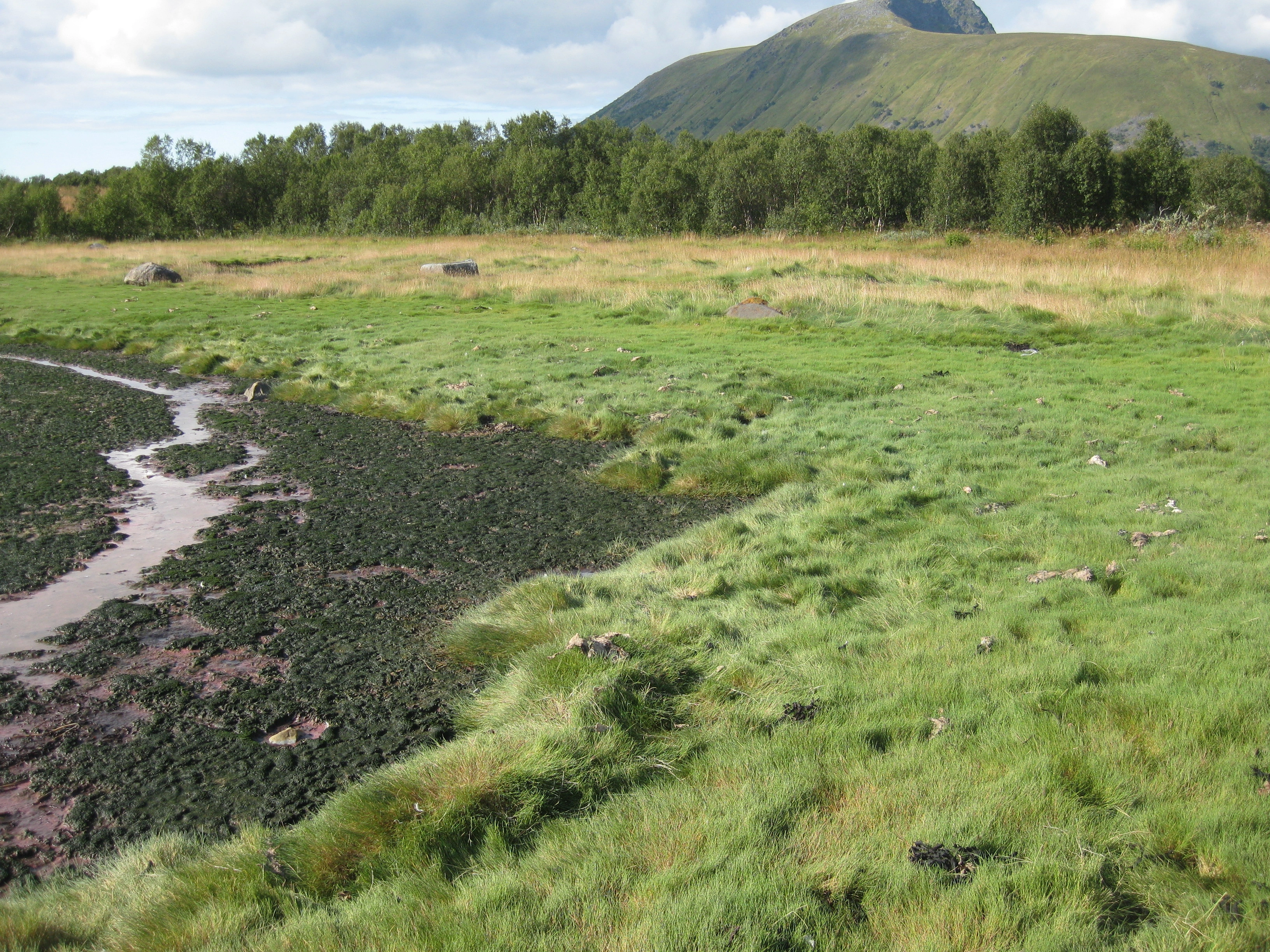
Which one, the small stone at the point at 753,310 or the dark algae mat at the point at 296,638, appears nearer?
the dark algae mat at the point at 296,638

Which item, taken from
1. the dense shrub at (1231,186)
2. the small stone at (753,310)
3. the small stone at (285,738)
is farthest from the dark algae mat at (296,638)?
the dense shrub at (1231,186)

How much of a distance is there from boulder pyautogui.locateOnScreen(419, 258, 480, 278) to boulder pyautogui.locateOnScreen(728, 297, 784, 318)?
15.1 meters

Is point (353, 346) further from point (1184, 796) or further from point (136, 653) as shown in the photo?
point (1184, 796)

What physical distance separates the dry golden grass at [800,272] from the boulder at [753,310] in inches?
A: 27.8

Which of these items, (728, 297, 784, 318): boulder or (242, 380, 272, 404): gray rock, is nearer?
(242, 380, 272, 404): gray rock

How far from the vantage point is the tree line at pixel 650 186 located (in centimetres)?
5031

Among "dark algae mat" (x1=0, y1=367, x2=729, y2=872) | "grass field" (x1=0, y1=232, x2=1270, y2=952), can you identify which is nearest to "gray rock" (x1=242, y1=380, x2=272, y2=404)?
"grass field" (x1=0, y1=232, x2=1270, y2=952)

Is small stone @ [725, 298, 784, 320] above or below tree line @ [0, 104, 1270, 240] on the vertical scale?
below

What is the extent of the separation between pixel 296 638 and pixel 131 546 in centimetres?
338

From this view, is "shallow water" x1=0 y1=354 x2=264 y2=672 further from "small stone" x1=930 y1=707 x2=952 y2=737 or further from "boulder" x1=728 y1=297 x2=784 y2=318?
"boulder" x1=728 y1=297 x2=784 y2=318

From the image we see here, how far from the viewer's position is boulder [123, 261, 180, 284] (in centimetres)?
3544

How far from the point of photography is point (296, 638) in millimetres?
6426

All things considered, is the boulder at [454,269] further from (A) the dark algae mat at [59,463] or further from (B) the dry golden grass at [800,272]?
(A) the dark algae mat at [59,463]

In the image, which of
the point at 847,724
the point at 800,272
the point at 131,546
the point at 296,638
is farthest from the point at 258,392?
the point at 800,272
